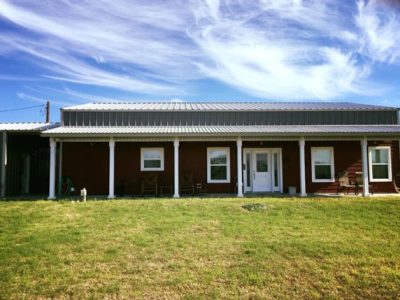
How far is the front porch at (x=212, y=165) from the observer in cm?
1630

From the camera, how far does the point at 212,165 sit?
54.2ft

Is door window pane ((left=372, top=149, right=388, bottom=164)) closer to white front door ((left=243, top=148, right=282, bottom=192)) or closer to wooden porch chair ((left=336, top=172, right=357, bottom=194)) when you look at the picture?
wooden porch chair ((left=336, top=172, right=357, bottom=194))

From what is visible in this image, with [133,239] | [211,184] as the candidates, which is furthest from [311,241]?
[211,184]

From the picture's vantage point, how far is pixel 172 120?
1712 centimetres

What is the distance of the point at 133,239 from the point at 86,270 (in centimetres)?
183

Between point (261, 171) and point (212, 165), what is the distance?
2.43 m

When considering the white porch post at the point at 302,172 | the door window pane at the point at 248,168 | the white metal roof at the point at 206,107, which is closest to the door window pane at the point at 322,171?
the white porch post at the point at 302,172

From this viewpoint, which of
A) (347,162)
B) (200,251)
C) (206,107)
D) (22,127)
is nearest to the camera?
(200,251)

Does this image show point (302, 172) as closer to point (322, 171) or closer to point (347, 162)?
point (322, 171)

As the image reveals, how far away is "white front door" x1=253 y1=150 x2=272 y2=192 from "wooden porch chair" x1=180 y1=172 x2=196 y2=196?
308 cm

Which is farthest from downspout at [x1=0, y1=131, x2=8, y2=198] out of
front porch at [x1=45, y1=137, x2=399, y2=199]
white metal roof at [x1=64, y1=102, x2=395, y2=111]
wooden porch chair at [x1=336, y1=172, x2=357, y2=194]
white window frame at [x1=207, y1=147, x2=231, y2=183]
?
wooden porch chair at [x1=336, y1=172, x2=357, y2=194]

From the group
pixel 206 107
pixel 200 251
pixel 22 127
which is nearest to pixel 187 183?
pixel 206 107

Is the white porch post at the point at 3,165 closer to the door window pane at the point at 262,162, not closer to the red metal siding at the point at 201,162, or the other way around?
the red metal siding at the point at 201,162

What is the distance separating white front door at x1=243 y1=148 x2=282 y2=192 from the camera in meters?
16.5
